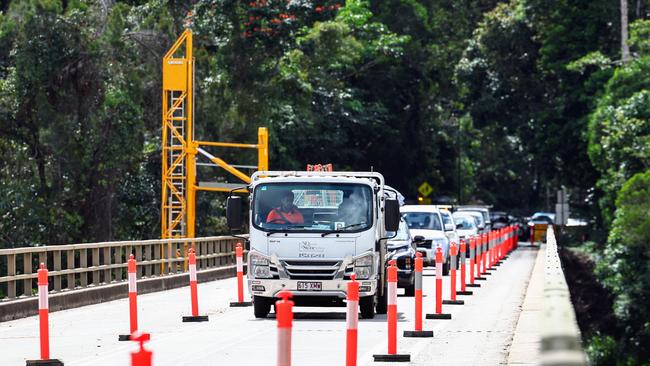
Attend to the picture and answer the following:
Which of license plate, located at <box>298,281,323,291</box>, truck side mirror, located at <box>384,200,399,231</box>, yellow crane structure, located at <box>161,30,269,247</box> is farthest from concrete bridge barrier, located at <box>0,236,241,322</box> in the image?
truck side mirror, located at <box>384,200,399,231</box>

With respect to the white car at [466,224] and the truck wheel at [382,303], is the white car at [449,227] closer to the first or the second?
the white car at [466,224]

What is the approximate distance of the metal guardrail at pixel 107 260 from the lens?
75.4 ft

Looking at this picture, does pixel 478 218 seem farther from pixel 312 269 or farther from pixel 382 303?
pixel 312 269

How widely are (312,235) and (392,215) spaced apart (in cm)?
139

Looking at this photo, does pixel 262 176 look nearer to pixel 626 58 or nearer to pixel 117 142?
pixel 117 142

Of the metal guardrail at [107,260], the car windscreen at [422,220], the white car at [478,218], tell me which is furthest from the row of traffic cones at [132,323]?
the white car at [478,218]

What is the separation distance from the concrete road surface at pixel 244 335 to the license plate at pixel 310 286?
1.67 ft

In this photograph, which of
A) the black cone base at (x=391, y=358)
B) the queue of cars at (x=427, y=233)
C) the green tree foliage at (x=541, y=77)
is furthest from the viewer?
the green tree foliage at (x=541, y=77)

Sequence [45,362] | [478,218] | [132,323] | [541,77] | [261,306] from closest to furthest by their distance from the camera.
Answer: [45,362] < [132,323] < [261,306] < [478,218] < [541,77]

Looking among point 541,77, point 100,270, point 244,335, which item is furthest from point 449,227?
point 541,77

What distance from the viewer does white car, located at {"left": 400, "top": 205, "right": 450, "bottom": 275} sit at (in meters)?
36.1

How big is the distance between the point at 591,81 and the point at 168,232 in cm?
2392

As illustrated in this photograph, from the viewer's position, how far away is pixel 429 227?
37.2 m

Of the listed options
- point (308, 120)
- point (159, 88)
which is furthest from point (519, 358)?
point (308, 120)
